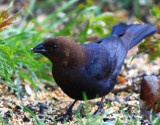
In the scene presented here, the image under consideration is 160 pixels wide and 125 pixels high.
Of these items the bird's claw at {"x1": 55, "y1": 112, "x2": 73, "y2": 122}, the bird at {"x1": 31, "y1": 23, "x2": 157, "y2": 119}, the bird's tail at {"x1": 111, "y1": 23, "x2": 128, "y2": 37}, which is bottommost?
the bird's claw at {"x1": 55, "y1": 112, "x2": 73, "y2": 122}

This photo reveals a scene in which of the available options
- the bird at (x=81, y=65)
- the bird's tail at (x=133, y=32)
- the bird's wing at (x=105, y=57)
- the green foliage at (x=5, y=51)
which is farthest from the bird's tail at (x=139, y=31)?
the green foliage at (x=5, y=51)

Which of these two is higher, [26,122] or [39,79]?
[39,79]

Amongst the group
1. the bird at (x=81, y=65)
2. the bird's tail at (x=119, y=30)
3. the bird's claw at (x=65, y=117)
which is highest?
the bird's tail at (x=119, y=30)

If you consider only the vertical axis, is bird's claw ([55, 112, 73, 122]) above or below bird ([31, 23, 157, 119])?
below

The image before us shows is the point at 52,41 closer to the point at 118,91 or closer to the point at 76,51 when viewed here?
the point at 76,51

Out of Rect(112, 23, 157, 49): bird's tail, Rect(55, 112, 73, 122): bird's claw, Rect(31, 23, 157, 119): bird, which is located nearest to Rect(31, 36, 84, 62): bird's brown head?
Rect(31, 23, 157, 119): bird

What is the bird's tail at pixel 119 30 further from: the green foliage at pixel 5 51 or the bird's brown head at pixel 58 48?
the green foliage at pixel 5 51

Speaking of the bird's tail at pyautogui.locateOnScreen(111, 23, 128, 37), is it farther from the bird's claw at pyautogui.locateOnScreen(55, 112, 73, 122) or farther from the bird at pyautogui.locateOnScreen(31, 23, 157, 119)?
the bird's claw at pyautogui.locateOnScreen(55, 112, 73, 122)

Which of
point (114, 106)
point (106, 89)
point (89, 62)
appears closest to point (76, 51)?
point (89, 62)

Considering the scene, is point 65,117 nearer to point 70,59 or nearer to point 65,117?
point 65,117
